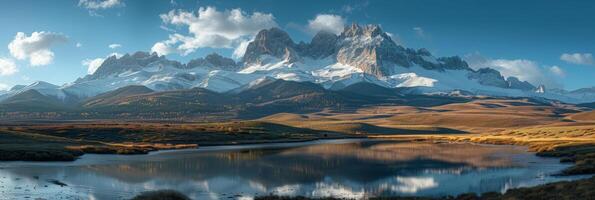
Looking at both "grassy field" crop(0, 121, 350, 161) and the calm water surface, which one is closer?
the calm water surface

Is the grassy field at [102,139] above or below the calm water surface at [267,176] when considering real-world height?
above

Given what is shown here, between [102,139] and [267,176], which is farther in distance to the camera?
[102,139]

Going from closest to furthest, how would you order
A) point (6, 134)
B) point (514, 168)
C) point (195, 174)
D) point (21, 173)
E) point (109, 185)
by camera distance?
point (109, 185) → point (21, 173) → point (195, 174) → point (514, 168) → point (6, 134)

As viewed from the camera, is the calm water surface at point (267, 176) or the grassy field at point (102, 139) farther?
the grassy field at point (102, 139)

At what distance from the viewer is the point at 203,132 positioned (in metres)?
175

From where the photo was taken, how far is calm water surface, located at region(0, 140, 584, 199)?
184ft

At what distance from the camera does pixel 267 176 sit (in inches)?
2810

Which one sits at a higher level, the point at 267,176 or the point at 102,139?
the point at 102,139

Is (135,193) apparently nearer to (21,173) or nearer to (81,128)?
(21,173)

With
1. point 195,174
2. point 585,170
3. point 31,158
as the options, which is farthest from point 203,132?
point 585,170

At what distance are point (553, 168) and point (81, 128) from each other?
130 meters

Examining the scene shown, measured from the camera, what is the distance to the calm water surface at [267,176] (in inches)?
2208

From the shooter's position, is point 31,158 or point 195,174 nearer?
point 195,174

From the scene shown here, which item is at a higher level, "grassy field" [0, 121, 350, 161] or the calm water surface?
"grassy field" [0, 121, 350, 161]
